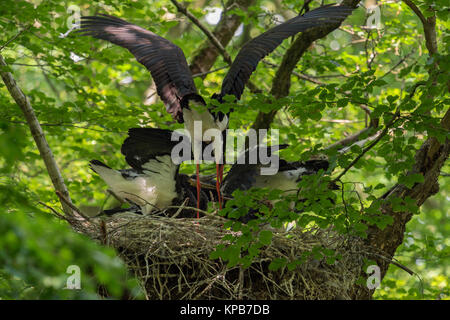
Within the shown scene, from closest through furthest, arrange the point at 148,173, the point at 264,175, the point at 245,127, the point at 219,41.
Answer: the point at 148,173 < the point at 264,175 < the point at 219,41 < the point at 245,127

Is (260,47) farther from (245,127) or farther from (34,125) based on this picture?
(245,127)

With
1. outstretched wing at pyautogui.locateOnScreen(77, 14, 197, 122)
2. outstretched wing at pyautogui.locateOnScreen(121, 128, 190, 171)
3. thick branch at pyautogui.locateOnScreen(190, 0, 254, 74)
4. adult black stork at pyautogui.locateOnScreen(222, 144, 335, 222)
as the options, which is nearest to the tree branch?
thick branch at pyautogui.locateOnScreen(190, 0, 254, 74)

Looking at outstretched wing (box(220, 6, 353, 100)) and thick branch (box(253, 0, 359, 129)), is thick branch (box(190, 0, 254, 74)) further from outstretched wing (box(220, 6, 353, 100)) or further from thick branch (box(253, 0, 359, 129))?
outstretched wing (box(220, 6, 353, 100))

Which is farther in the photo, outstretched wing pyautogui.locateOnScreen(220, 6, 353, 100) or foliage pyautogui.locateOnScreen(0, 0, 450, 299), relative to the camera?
outstretched wing pyautogui.locateOnScreen(220, 6, 353, 100)

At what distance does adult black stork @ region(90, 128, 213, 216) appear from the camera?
3.72m

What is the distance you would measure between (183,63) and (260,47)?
1.71 ft

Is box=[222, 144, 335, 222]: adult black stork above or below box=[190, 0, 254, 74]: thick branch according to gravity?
below

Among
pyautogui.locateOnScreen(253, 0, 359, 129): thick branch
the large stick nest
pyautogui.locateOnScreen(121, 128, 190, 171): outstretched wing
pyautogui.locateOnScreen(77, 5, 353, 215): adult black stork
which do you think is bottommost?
the large stick nest

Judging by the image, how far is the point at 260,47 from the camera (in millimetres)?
3336

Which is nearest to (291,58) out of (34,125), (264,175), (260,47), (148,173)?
(264,175)

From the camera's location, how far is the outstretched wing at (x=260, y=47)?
10.7 feet

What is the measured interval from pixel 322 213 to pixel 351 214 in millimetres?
168

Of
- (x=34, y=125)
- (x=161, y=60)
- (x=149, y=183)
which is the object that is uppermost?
(x=161, y=60)

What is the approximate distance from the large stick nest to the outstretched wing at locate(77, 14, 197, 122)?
0.75 m
